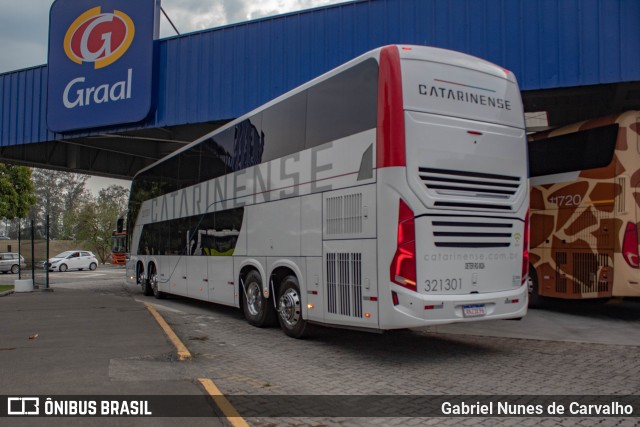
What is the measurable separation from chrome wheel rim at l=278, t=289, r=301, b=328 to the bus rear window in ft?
20.1

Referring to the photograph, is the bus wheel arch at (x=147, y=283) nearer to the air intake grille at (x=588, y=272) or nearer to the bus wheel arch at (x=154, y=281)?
the bus wheel arch at (x=154, y=281)

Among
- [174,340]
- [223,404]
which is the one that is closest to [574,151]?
[174,340]

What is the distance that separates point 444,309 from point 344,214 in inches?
70.9

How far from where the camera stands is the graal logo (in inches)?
184

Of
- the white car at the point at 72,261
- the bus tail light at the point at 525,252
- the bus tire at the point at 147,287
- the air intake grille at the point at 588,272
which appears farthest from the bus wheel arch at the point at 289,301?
the white car at the point at 72,261

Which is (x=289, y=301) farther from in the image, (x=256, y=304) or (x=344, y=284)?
(x=344, y=284)

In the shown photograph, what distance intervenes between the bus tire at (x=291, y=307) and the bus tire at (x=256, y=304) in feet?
2.23

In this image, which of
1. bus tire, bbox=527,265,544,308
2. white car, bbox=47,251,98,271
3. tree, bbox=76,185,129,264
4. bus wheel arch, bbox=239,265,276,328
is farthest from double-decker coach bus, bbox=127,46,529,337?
tree, bbox=76,185,129,264

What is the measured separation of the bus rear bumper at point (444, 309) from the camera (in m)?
6.25

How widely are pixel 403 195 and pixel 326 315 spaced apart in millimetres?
2123

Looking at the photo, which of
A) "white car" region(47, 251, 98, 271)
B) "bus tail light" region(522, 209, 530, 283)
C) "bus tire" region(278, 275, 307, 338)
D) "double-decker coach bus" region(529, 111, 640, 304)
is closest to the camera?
"bus tail light" region(522, 209, 530, 283)

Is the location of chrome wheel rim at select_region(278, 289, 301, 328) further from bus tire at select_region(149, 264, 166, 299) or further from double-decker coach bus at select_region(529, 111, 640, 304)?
bus tire at select_region(149, 264, 166, 299)

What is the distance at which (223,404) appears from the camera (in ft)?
16.1

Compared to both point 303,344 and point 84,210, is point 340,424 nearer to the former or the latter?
point 303,344
